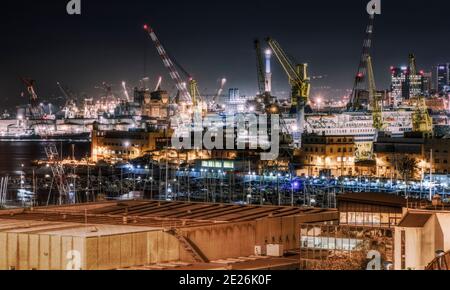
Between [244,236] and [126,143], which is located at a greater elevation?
A: [126,143]

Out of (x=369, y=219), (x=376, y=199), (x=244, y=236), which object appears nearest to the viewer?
(x=244, y=236)

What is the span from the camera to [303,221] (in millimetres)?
8648

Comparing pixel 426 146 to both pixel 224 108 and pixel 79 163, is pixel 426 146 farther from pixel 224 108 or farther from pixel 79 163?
pixel 224 108

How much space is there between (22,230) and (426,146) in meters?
19.4

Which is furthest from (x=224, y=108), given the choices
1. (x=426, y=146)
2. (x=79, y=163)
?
(x=426, y=146)

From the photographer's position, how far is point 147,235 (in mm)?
6883

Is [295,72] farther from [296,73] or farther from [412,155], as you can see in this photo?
[412,155]

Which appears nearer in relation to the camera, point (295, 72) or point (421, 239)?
point (421, 239)

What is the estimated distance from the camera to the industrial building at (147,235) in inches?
257

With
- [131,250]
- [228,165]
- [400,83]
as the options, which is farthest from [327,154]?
[400,83]

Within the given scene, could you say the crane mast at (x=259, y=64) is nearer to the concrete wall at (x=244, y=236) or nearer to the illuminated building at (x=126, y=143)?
the illuminated building at (x=126, y=143)

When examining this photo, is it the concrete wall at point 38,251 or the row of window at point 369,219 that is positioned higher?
the row of window at point 369,219

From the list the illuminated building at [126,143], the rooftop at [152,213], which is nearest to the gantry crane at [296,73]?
the illuminated building at [126,143]
